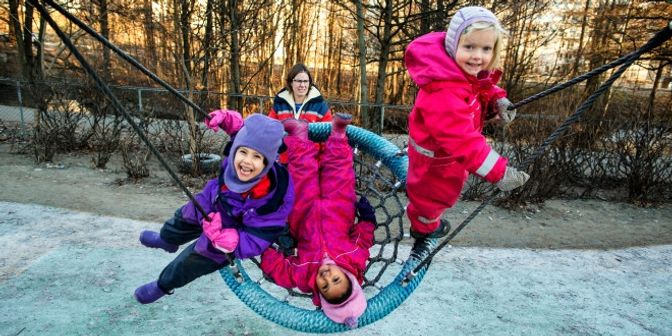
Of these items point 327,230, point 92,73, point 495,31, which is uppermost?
point 495,31

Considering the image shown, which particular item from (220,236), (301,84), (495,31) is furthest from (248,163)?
(301,84)

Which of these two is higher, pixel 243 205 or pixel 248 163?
pixel 248 163

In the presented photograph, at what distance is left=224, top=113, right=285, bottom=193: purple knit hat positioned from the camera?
1.99 metres

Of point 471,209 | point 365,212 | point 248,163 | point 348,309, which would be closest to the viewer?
point 348,309

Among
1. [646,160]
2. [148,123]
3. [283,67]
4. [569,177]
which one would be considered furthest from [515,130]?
[283,67]

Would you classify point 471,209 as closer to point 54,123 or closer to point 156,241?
point 156,241

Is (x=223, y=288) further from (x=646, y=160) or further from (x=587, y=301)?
(x=646, y=160)

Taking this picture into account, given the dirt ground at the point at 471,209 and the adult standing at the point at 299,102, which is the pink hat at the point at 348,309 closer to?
the adult standing at the point at 299,102

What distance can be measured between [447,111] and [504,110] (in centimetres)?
63

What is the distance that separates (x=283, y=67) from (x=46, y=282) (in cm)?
1186

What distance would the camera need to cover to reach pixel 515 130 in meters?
5.55

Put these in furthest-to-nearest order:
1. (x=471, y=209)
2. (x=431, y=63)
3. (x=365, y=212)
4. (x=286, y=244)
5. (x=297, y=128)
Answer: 1. (x=471, y=209)
2. (x=297, y=128)
3. (x=365, y=212)
4. (x=286, y=244)
5. (x=431, y=63)

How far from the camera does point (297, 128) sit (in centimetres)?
273

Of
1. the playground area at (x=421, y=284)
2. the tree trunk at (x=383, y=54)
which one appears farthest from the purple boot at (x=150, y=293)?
Answer: the tree trunk at (x=383, y=54)
